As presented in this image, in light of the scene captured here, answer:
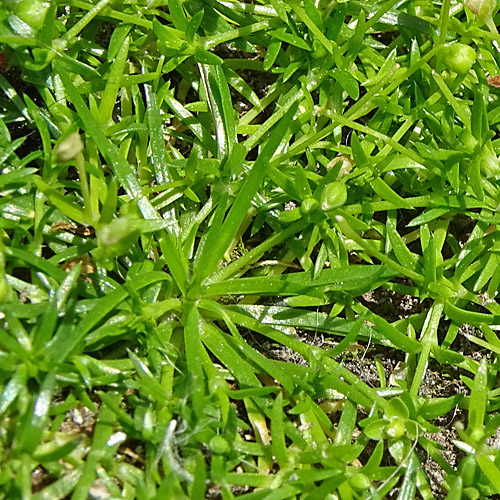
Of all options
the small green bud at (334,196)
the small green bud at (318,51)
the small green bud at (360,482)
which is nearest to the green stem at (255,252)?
the small green bud at (334,196)

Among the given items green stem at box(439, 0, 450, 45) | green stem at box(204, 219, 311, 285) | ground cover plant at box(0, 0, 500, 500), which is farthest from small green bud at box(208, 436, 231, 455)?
green stem at box(439, 0, 450, 45)

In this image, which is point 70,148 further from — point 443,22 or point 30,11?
point 443,22

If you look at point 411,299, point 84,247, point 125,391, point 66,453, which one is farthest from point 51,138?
point 411,299

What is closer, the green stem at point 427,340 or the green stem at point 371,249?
the green stem at point 371,249

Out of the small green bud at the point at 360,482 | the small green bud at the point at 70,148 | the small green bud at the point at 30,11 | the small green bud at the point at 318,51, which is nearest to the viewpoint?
the small green bud at the point at 70,148

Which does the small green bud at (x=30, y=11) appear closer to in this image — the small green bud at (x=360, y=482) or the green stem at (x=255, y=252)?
the green stem at (x=255, y=252)

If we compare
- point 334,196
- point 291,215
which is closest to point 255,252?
point 291,215
